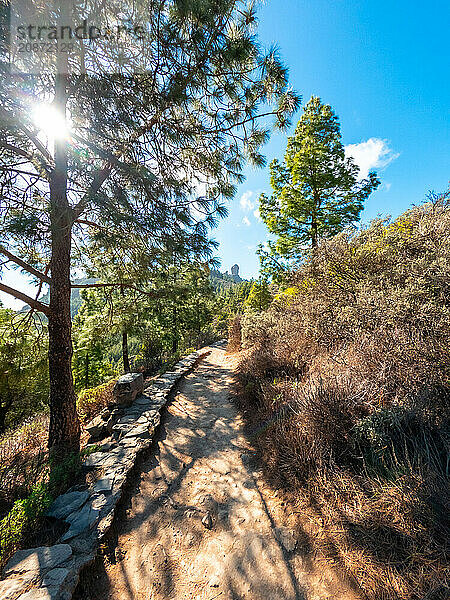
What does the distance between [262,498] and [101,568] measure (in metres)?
1.82

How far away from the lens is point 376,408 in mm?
2637

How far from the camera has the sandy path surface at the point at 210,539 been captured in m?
1.96

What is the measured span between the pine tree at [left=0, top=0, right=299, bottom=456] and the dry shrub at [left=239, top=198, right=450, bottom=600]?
311cm

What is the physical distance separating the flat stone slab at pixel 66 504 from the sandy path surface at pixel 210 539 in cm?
58

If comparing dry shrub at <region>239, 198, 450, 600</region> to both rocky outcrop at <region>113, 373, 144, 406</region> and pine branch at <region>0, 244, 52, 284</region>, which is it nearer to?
rocky outcrop at <region>113, 373, 144, 406</region>

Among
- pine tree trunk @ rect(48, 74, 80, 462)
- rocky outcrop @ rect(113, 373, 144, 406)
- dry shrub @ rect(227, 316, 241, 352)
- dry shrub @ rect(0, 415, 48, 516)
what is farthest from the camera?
dry shrub @ rect(227, 316, 241, 352)

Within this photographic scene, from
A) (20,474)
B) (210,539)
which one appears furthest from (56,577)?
(20,474)

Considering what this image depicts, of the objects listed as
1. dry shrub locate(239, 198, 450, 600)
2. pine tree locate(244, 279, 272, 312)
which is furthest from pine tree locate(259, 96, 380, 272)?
dry shrub locate(239, 198, 450, 600)

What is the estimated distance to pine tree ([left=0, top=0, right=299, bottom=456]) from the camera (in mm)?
2771

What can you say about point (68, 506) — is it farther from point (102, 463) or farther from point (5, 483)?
point (5, 483)

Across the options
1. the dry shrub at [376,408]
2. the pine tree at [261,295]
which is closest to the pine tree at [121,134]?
the dry shrub at [376,408]

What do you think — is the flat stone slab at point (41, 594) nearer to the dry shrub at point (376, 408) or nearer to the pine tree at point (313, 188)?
the dry shrub at point (376, 408)

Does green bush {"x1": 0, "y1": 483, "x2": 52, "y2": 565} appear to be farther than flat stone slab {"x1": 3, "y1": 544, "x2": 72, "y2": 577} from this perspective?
Yes

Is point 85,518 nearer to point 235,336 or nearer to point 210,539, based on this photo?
point 210,539
